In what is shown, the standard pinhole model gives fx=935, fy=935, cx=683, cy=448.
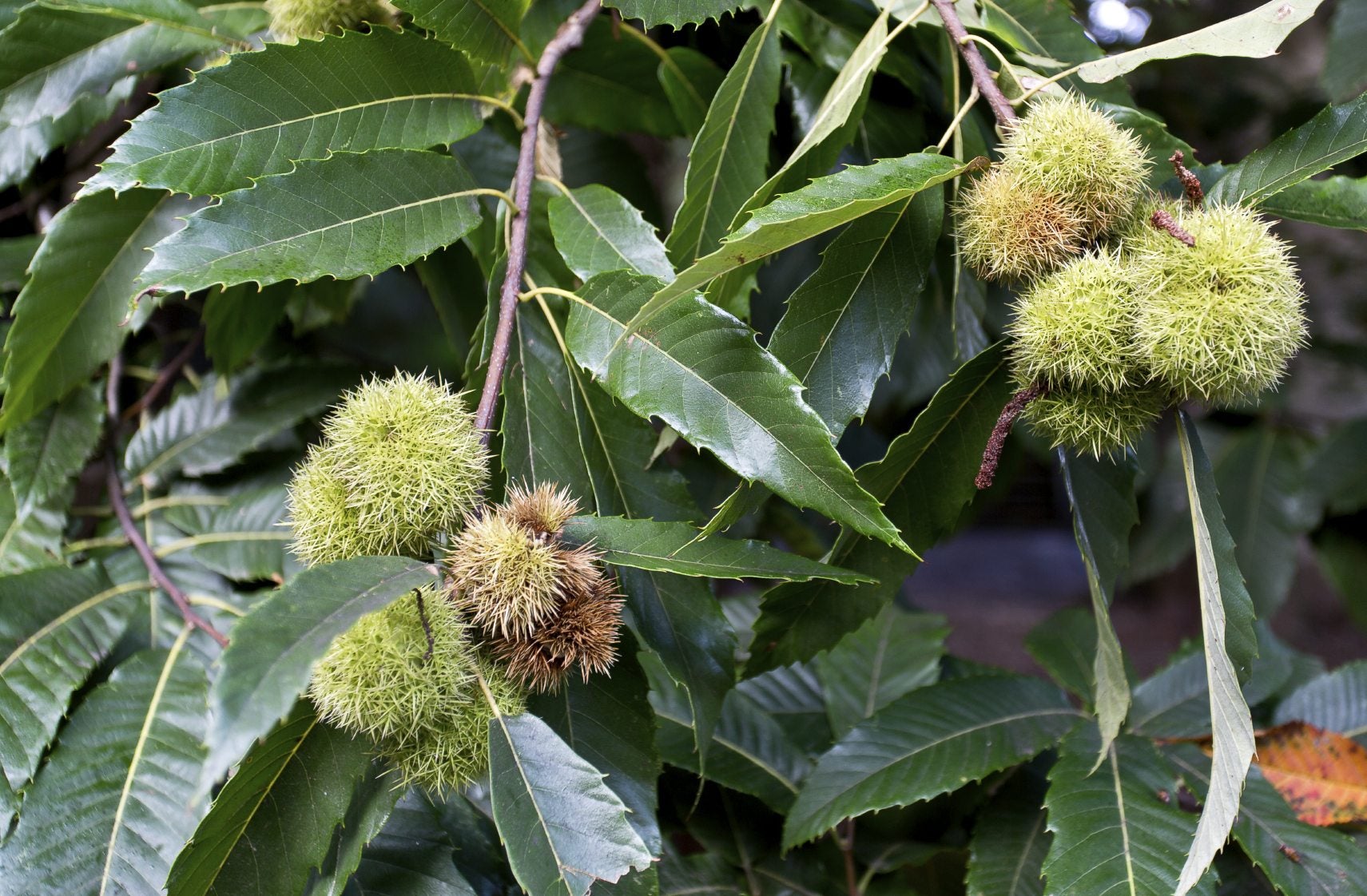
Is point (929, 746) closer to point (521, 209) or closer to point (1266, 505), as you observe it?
point (521, 209)

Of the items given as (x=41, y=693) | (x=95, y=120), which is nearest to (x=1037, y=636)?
(x=41, y=693)

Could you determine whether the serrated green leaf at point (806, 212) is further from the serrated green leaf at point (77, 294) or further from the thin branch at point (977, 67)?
the serrated green leaf at point (77, 294)

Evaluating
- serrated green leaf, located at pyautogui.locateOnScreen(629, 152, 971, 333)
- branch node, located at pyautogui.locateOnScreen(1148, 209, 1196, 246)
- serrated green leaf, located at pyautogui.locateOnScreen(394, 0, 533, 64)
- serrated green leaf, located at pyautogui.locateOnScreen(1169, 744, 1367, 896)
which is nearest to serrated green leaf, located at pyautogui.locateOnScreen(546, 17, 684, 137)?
serrated green leaf, located at pyautogui.locateOnScreen(394, 0, 533, 64)

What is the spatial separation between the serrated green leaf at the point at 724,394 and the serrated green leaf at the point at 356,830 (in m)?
0.37

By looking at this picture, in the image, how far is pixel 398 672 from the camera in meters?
0.63

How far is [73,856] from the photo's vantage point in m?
0.87

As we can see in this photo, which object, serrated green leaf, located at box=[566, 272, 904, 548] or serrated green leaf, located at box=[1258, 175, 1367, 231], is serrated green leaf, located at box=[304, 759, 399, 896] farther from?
serrated green leaf, located at box=[1258, 175, 1367, 231]

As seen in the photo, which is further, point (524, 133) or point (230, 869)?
point (524, 133)

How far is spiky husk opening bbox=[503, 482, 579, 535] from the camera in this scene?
2.31 feet

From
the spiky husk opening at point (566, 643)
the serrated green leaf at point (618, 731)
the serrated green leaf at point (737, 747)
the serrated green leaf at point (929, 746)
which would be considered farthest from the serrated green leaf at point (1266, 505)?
the spiky husk opening at point (566, 643)

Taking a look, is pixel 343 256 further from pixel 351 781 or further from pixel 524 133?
pixel 351 781

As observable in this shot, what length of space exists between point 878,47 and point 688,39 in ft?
1.59

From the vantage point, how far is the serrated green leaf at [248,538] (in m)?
1.19

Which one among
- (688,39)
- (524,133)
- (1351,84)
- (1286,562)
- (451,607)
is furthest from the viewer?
(1286,562)
